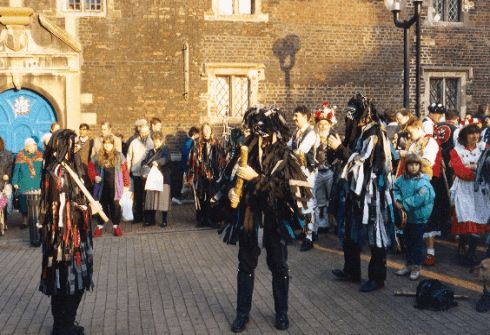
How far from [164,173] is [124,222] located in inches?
56.6

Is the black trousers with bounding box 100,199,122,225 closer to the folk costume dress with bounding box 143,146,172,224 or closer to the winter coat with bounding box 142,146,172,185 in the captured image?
the folk costume dress with bounding box 143,146,172,224

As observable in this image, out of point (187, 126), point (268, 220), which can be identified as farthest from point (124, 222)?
point (268, 220)

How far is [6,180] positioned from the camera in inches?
448

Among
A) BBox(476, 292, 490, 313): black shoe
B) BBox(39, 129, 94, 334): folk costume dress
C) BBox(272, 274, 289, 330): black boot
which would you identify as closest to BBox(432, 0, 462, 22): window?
BBox(476, 292, 490, 313): black shoe

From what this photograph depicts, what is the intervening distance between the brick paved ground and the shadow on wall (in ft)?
23.8

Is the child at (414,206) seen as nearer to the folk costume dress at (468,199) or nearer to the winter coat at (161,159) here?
the folk costume dress at (468,199)

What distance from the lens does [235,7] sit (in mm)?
15914

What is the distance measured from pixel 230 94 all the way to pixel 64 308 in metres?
11.1

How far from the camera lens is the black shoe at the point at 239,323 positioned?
556cm

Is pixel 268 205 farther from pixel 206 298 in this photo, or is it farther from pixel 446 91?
pixel 446 91

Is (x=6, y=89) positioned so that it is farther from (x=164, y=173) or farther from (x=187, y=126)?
(x=164, y=173)

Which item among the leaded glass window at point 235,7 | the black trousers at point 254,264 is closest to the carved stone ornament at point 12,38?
the leaded glass window at point 235,7

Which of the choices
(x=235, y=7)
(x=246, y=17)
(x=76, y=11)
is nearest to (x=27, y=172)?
(x=76, y=11)

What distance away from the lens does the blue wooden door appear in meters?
14.8
